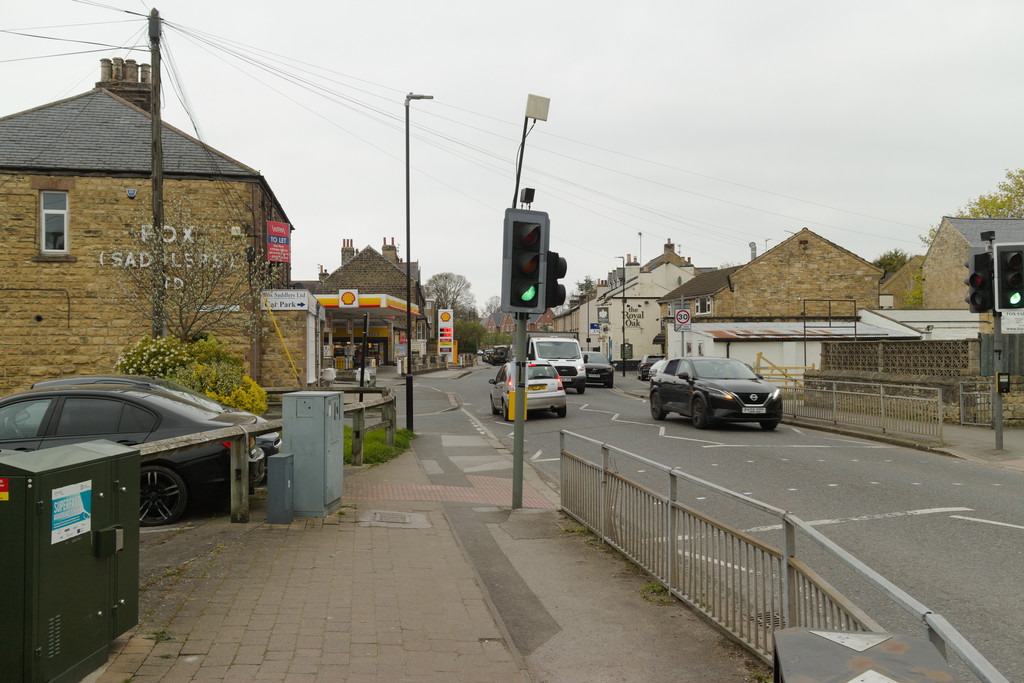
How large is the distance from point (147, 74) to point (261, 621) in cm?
2881

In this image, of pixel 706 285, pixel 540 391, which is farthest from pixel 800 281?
pixel 540 391

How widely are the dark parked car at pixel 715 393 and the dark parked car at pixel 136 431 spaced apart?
39.0ft

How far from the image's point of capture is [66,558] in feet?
12.4

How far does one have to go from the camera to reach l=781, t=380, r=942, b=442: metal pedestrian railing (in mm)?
15328

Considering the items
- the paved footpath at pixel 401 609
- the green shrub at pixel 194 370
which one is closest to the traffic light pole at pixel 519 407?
the paved footpath at pixel 401 609

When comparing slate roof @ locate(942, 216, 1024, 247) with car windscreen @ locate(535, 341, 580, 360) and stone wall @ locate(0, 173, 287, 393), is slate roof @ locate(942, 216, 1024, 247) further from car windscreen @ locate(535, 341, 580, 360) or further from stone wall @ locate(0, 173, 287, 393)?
stone wall @ locate(0, 173, 287, 393)

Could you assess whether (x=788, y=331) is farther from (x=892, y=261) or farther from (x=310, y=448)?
(x=892, y=261)

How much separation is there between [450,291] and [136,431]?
9111 centimetres

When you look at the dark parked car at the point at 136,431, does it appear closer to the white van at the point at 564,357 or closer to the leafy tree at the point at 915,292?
the white van at the point at 564,357

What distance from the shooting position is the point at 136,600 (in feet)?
14.5

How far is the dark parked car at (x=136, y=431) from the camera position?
7.76m

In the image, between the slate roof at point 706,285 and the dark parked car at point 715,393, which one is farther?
the slate roof at point 706,285

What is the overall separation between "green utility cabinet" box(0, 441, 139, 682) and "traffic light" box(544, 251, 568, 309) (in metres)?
5.55

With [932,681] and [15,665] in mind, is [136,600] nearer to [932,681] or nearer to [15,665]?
[15,665]
